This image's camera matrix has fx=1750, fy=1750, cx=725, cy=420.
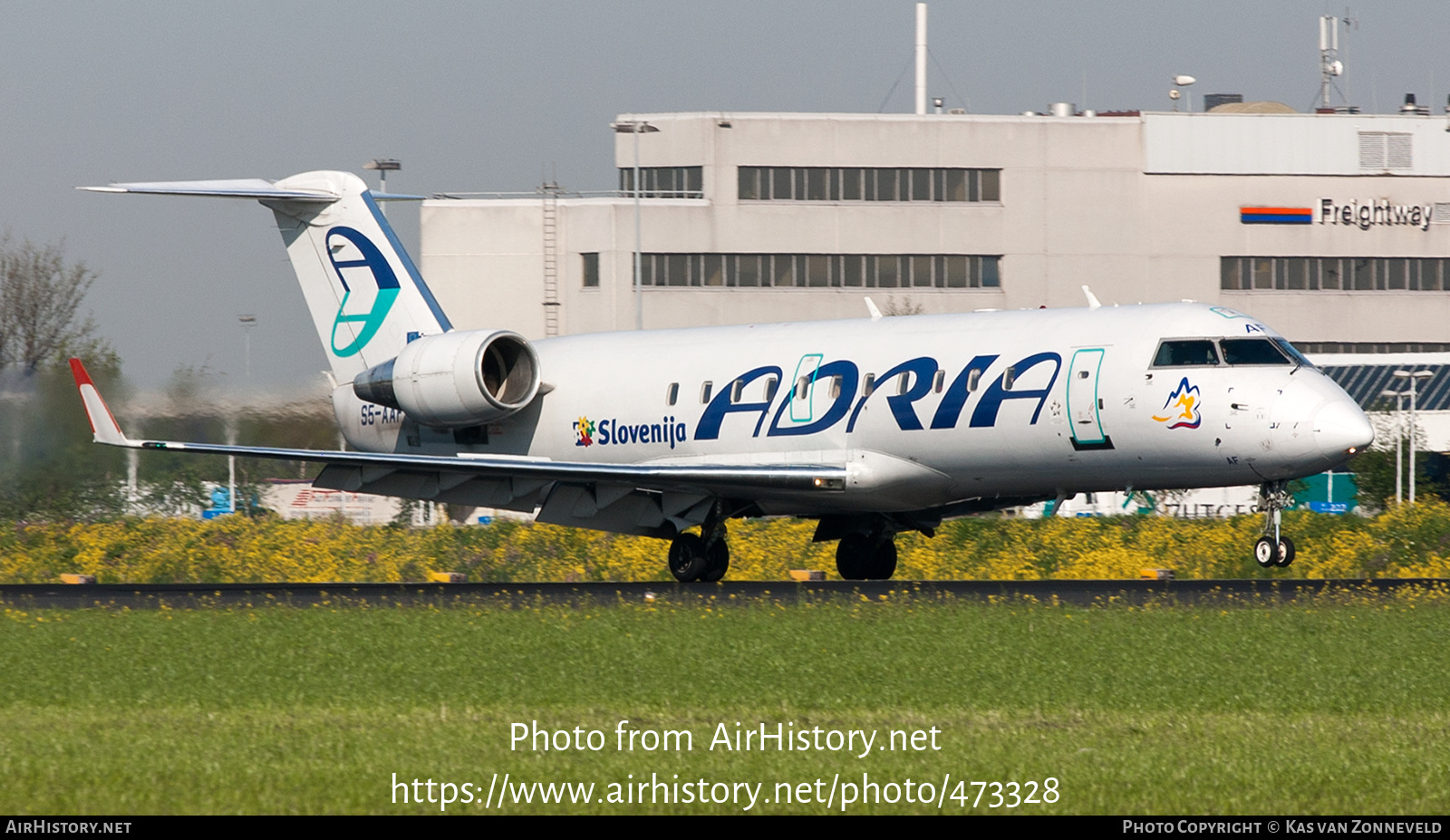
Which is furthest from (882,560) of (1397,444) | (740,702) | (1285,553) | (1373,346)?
(1373,346)

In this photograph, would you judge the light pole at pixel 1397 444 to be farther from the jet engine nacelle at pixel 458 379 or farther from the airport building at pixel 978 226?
the jet engine nacelle at pixel 458 379

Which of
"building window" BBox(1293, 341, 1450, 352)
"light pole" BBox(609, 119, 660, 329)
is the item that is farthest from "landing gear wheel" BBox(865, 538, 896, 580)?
"building window" BBox(1293, 341, 1450, 352)

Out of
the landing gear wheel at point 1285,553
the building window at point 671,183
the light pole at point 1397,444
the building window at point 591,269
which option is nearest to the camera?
the landing gear wheel at point 1285,553

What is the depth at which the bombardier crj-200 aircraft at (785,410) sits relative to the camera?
66.8ft

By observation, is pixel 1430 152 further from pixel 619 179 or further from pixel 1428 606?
pixel 1428 606

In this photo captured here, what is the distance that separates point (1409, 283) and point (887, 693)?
236 feet

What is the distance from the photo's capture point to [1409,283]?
77.2m

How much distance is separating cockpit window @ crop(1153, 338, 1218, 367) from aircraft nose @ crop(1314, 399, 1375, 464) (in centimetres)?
151

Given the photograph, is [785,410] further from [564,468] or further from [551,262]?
[551,262]

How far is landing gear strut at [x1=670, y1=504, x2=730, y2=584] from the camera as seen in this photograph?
2392 cm

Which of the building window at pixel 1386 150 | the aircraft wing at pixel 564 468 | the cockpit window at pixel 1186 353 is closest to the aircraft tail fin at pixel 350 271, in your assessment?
the aircraft wing at pixel 564 468

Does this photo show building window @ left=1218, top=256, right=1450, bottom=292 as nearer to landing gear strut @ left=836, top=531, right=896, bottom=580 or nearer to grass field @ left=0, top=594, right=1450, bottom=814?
landing gear strut @ left=836, top=531, right=896, bottom=580

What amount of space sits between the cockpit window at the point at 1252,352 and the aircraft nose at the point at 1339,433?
1060mm
